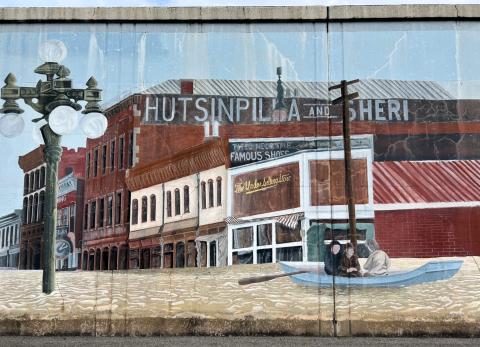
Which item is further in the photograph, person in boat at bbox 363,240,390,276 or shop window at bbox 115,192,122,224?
shop window at bbox 115,192,122,224

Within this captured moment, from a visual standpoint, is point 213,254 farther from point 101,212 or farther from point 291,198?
point 101,212

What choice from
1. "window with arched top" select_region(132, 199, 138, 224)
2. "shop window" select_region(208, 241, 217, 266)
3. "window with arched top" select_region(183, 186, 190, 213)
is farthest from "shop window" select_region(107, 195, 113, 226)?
"shop window" select_region(208, 241, 217, 266)

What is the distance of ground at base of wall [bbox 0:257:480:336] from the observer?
13203 mm

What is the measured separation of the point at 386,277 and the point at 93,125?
6.38m

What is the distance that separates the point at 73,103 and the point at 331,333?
262 inches

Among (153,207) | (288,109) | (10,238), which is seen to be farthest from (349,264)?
(10,238)

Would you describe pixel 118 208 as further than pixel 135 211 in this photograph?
Yes

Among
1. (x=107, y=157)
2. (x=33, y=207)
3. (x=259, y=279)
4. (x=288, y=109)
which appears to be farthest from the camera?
(x=107, y=157)

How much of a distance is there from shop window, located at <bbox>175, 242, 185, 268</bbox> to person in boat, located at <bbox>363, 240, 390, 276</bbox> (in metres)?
3.46

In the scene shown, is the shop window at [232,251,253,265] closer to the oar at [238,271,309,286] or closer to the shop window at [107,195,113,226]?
the oar at [238,271,309,286]

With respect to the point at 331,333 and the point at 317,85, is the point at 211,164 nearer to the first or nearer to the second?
the point at 317,85

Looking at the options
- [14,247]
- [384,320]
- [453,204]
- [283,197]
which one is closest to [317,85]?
[283,197]

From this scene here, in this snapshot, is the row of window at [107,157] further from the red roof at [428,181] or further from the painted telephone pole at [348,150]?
the red roof at [428,181]

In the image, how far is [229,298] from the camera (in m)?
13.3
